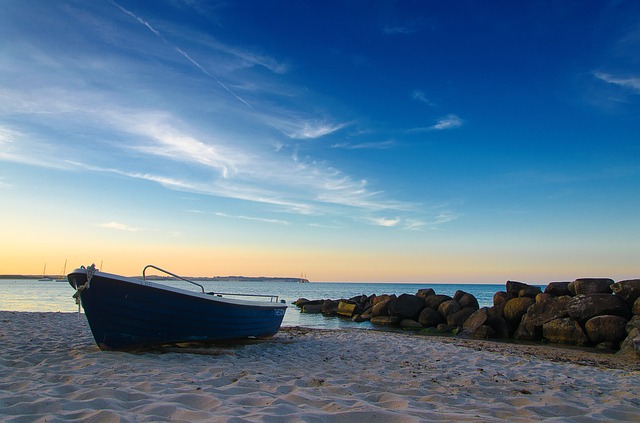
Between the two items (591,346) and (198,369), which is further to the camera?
(591,346)

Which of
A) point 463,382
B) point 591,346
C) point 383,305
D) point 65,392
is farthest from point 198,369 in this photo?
point 383,305

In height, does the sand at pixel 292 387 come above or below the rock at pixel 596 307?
below

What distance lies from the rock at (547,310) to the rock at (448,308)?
376 cm

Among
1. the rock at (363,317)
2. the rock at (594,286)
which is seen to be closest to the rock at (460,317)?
the rock at (594,286)

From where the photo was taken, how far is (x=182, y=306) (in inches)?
296

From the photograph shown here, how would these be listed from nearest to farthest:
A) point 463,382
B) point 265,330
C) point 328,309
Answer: point 463,382 → point 265,330 → point 328,309

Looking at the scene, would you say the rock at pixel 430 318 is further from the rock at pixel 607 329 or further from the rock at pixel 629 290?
the rock at pixel 629 290

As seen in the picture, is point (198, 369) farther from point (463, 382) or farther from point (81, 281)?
point (463, 382)

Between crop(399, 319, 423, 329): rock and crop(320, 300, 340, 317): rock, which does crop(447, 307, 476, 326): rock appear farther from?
crop(320, 300, 340, 317): rock

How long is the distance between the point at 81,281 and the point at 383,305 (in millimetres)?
16925

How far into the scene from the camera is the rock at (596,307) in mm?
13352

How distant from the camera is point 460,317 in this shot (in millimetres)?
17547

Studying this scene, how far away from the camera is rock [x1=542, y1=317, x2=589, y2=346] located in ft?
42.5

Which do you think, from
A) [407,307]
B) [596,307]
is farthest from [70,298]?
[596,307]
